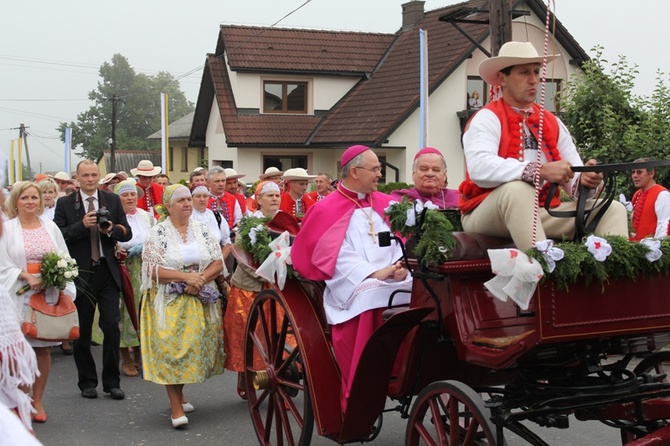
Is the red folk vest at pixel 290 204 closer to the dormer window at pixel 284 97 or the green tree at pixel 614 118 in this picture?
the green tree at pixel 614 118

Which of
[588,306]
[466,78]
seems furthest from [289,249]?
[466,78]

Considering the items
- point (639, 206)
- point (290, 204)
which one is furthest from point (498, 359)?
point (290, 204)

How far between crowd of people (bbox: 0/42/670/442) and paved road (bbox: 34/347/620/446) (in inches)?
7.0

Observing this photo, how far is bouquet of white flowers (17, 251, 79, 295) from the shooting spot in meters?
6.99

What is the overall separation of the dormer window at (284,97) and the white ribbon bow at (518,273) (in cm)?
2682

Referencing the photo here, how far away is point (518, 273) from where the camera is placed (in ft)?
11.9

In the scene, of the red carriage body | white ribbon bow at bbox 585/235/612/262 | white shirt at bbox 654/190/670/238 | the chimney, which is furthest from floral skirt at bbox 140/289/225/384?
the chimney

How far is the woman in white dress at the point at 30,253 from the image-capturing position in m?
6.91

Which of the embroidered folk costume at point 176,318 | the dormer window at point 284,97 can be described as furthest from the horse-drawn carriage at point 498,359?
the dormer window at point 284,97

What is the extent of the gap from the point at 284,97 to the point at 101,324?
23.1 metres

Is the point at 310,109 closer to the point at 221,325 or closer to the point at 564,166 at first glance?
the point at 221,325

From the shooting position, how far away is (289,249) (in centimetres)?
566

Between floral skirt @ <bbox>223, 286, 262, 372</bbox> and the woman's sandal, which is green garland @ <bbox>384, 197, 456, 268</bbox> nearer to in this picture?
floral skirt @ <bbox>223, 286, 262, 372</bbox>

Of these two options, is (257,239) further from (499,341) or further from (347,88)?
(347,88)
